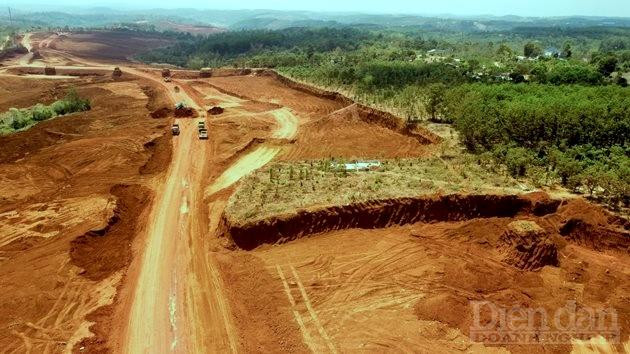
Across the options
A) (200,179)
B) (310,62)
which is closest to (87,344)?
(200,179)

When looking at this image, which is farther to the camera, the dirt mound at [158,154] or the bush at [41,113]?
the bush at [41,113]

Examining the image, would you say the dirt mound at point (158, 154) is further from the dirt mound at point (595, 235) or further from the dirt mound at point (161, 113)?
the dirt mound at point (595, 235)

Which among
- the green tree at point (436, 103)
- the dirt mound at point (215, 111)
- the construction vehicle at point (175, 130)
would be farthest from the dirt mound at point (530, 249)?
the dirt mound at point (215, 111)

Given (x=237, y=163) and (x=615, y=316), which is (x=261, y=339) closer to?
(x=615, y=316)

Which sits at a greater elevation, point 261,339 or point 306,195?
point 306,195

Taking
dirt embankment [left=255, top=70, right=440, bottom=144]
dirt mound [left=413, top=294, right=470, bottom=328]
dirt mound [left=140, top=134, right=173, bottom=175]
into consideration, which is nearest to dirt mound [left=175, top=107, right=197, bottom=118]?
dirt mound [left=140, top=134, right=173, bottom=175]

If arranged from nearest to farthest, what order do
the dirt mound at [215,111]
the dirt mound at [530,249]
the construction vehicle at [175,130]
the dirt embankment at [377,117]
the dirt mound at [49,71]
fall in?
→ the dirt mound at [530,249] → the dirt embankment at [377,117] → the construction vehicle at [175,130] → the dirt mound at [215,111] → the dirt mound at [49,71]
